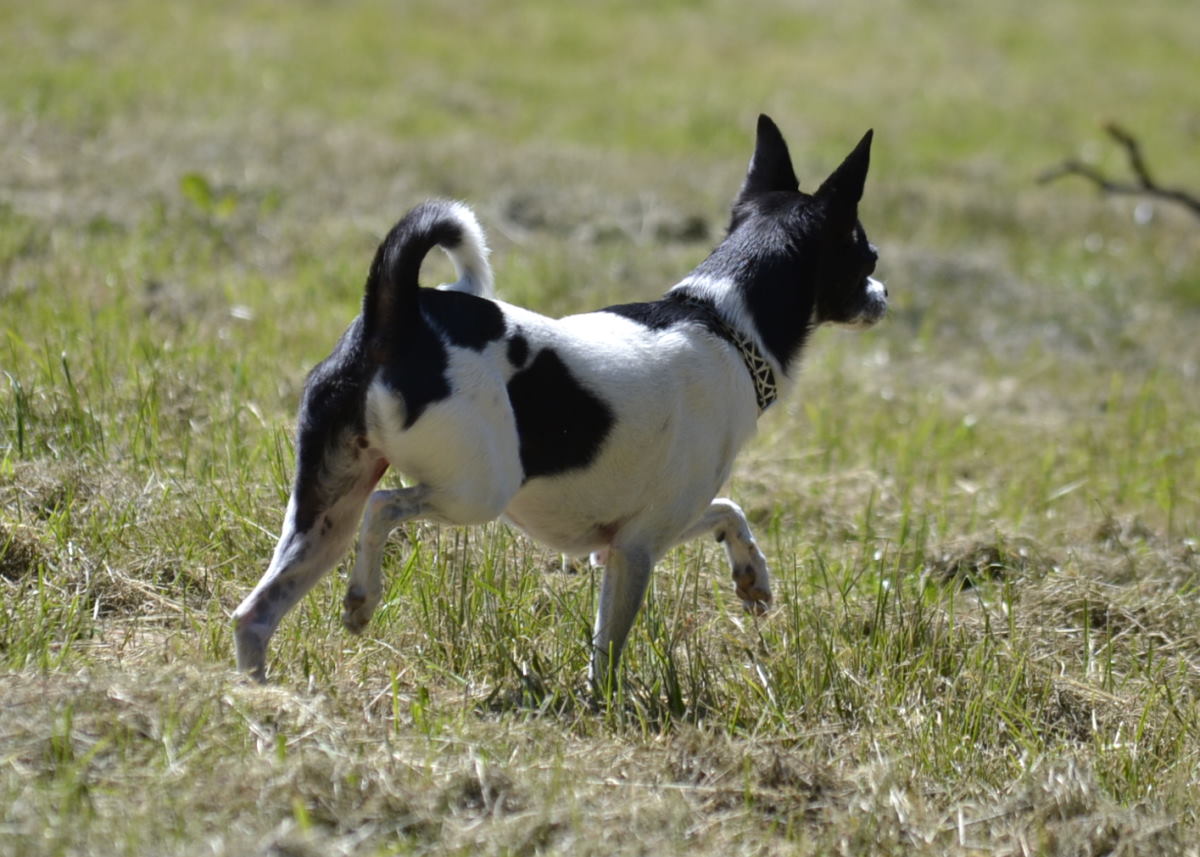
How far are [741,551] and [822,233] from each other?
3.27 ft

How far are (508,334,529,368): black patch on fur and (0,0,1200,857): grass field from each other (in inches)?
33.2

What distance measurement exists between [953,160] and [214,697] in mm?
11866

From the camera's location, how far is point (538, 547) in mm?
5164

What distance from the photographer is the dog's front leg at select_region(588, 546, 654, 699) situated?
4266mm

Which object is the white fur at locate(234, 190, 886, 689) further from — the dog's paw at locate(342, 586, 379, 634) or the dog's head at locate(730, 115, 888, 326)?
the dog's head at locate(730, 115, 888, 326)

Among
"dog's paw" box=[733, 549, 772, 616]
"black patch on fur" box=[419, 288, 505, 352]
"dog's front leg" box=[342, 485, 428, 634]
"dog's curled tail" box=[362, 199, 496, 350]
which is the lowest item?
"dog's paw" box=[733, 549, 772, 616]

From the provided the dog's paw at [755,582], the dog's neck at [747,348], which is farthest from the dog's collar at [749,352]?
the dog's paw at [755,582]

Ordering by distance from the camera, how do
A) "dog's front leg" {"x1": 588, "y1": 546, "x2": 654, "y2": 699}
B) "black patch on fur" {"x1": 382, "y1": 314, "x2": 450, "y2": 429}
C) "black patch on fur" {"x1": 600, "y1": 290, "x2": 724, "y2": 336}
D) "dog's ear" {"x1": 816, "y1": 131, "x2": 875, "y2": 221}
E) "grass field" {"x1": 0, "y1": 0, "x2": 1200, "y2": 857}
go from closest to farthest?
"grass field" {"x1": 0, "y1": 0, "x2": 1200, "y2": 857}, "black patch on fur" {"x1": 382, "y1": 314, "x2": 450, "y2": 429}, "dog's front leg" {"x1": 588, "y1": 546, "x2": 654, "y2": 699}, "black patch on fur" {"x1": 600, "y1": 290, "x2": 724, "y2": 336}, "dog's ear" {"x1": 816, "y1": 131, "x2": 875, "y2": 221}

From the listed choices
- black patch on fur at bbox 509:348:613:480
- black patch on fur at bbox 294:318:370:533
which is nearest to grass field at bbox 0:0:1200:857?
black patch on fur at bbox 294:318:370:533

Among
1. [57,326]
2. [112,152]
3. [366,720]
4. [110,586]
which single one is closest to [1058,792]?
[366,720]

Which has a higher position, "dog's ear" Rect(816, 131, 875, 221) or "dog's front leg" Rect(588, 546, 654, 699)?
"dog's ear" Rect(816, 131, 875, 221)

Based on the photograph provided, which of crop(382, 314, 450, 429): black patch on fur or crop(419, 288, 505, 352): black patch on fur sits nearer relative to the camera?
crop(382, 314, 450, 429): black patch on fur

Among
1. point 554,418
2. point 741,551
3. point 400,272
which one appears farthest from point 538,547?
point 400,272

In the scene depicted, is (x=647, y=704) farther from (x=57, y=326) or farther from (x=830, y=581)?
(x=57, y=326)
